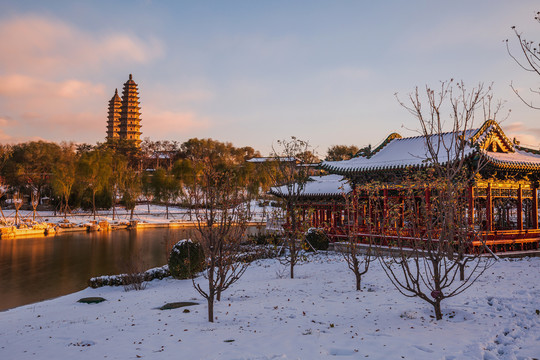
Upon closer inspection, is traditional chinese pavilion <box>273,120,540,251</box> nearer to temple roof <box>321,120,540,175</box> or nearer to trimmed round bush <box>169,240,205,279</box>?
temple roof <box>321,120,540,175</box>

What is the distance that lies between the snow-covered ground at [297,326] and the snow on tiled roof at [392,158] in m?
5.73

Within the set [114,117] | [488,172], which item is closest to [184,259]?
[488,172]

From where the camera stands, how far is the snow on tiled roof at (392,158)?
14997 mm

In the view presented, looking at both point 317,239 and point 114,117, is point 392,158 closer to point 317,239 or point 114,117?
point 317,239

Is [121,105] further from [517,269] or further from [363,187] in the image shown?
[517,269]

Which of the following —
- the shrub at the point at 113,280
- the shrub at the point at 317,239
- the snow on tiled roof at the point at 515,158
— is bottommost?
the shrub at the point at 113,280

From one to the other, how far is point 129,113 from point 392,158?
79.3 meters

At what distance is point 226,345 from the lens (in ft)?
18.2

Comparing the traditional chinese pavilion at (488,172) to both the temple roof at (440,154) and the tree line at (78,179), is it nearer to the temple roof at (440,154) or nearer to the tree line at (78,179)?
the temple roof at (440,154)

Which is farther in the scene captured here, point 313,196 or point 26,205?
point 26,205

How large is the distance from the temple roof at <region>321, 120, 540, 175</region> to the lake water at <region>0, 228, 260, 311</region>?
743cm

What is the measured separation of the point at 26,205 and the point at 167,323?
48.6m

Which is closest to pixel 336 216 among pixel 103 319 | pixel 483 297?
pixel 483 297

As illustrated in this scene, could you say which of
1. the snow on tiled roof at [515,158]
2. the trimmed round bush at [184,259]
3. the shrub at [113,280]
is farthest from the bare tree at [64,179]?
the snow on tiled roof at [515,158]
